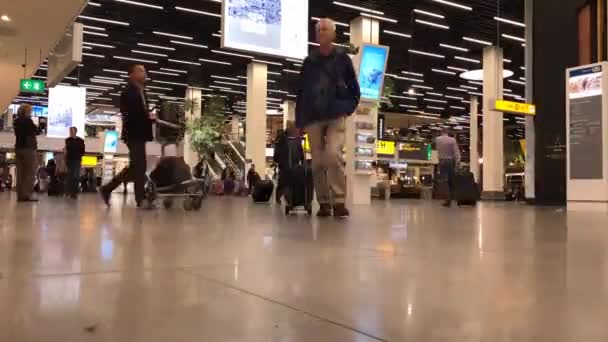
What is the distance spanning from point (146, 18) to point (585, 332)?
19.3m

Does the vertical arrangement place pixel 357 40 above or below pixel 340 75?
above

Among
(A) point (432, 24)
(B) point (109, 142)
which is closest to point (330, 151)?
(A) point (432, 24)

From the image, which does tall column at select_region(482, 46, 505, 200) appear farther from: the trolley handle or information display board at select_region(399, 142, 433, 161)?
the trolley handle

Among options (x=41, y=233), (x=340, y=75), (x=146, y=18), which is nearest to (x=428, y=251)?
(x=41, y=233)

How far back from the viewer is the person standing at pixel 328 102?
16.8 feet

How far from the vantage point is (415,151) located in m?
39.3

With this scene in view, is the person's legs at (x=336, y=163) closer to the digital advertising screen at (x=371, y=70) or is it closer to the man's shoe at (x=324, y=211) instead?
the man's shoe at (x=324, y=211)

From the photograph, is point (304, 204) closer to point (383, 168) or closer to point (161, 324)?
point (161, 324)

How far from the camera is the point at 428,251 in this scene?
2787mm

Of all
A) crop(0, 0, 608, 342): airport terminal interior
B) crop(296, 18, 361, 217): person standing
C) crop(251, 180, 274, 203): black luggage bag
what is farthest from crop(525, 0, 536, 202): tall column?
crop(296, 18, 361, 217): person standing

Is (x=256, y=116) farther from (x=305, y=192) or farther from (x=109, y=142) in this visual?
(x=305, y=192)

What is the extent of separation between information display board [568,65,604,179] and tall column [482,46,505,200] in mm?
11762

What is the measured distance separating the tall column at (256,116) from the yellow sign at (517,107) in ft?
31.3

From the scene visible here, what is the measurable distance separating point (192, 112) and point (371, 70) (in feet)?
58.5
